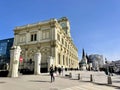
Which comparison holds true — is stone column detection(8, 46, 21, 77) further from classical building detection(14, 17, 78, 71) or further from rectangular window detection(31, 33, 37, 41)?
rectangular window detection(31, 33, 37, 41)

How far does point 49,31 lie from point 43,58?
862 cm

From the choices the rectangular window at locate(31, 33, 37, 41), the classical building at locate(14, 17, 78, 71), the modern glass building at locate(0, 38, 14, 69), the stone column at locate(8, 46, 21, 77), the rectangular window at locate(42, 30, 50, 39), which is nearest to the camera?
the stone column at locate(8, 46, 21, 77)

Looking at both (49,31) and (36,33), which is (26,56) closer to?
(36,33)

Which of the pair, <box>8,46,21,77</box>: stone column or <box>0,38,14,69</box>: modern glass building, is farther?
<box>0,38,14,69</box>: modern glass building

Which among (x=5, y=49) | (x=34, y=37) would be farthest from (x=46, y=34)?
(x=5, y=49)

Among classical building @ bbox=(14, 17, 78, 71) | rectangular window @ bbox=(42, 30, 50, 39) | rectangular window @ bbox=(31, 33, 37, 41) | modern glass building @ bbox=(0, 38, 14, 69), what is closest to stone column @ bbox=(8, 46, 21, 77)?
classical building @ bbox=(14, 17, 78, 71)

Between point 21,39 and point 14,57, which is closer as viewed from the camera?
point 14,57

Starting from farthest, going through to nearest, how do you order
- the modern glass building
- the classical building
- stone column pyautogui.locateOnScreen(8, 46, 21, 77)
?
the modern glass building < the classical building < stone column pyautogui.locateOnScreen(8, 46, 21, 77)

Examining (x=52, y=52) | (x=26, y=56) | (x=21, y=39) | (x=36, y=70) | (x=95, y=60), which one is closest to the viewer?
(x=36, y=70)

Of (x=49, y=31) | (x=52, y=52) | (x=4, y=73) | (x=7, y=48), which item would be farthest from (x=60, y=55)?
(x=4, y=73)

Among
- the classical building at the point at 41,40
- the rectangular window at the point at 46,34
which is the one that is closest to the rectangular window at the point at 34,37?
the classical building at the point at 41,40

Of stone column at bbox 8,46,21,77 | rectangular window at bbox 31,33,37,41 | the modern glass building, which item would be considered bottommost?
stone column at bbox 8,46,21,77

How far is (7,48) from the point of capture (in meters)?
50.0

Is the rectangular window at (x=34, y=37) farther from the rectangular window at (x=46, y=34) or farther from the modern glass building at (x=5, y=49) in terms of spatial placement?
the modern glass building at (x=5, y=49)
